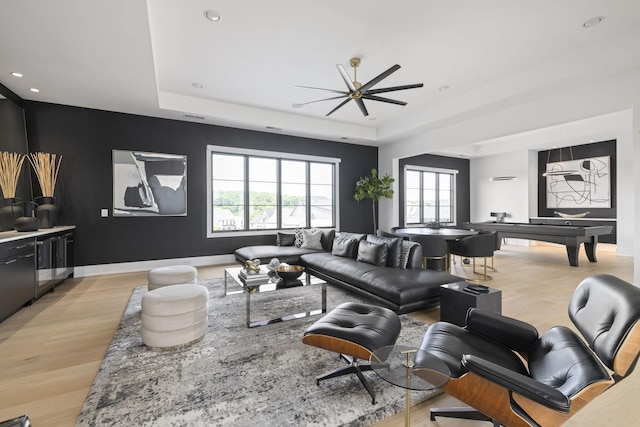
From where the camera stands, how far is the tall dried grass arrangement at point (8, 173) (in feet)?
12.1

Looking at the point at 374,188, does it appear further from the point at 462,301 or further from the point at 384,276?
the point at 462,301

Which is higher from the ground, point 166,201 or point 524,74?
point 524,74

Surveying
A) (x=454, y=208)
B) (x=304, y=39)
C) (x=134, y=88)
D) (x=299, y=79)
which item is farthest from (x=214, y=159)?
(x=454, y=208)

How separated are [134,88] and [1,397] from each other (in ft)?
13.1

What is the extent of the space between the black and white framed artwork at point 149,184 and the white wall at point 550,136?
17.4 ft

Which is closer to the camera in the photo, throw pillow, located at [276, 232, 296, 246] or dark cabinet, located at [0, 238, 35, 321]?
dark cabinet, located at [0, 238, 35, 321]

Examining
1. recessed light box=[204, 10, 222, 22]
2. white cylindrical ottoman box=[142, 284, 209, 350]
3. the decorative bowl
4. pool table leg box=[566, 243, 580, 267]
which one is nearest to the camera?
white cylindrical ottoman box=[142, 284, 209, 350]

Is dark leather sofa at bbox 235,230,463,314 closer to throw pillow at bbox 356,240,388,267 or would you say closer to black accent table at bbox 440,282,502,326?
throw pillow at bbox 356,240,388,267

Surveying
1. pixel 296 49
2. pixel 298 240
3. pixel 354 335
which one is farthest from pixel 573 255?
pixel 296 49

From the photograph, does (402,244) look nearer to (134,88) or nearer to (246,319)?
(246,319)

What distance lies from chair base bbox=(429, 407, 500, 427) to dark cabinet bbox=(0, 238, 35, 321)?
4123 millimetres

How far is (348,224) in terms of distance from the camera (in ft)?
26.2

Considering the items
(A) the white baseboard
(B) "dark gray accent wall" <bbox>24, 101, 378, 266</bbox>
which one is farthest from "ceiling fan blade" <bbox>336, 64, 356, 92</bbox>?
(A) the white baseboard

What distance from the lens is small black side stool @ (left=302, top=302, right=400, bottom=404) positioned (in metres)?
1.80
